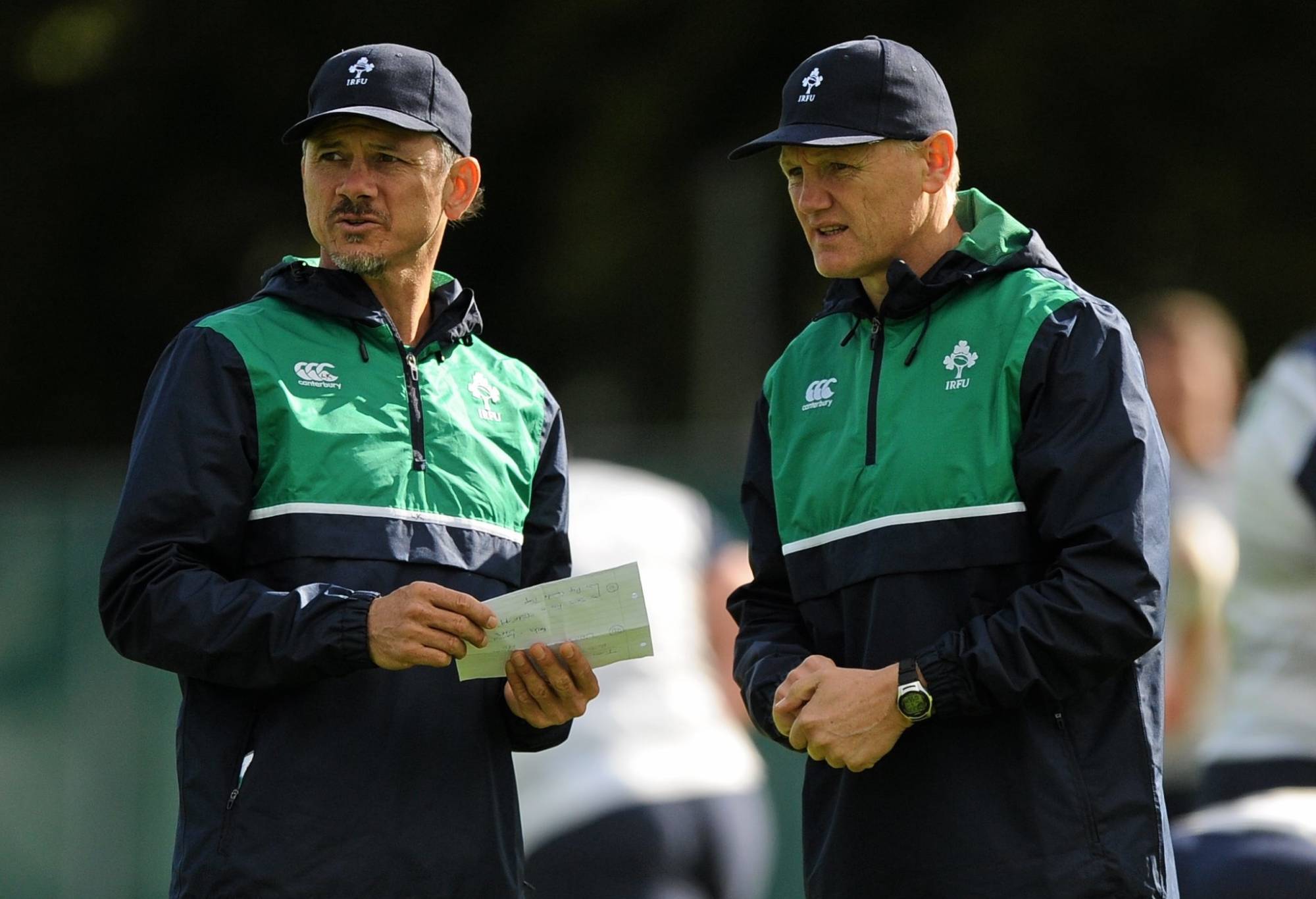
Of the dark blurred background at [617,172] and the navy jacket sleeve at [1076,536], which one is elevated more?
the dark blurred background at [617,172]

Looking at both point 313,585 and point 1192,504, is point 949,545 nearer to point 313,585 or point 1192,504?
point 313,585

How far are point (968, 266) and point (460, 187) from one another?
1.10m

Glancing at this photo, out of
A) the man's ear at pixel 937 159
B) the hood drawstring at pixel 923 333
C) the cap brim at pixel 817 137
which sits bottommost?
the hood drawstring at pixel 923 333

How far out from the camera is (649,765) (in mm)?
5883

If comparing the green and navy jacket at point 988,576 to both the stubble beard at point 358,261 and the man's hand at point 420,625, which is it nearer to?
the man's hand at point 420,625

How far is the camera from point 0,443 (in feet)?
40.3

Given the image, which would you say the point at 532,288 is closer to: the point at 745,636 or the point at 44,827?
the point at 44,827

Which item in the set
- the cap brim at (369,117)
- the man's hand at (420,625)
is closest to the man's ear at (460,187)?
the cap brim at (369,117)

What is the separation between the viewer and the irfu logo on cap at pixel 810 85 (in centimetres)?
407

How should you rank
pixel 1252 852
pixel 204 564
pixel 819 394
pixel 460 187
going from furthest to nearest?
pixel 1252 852 → pixel 460 187 → pixel 819 394 → pixel 204 564

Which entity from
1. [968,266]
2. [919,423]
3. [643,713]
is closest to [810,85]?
[968,266]

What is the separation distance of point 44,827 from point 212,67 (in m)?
4.29

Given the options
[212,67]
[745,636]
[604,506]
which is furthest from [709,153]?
[745,636]

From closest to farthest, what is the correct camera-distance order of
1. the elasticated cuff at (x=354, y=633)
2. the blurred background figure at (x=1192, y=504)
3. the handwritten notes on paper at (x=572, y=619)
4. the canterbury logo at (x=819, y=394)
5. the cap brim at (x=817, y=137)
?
the elasticated cuff at (x=354, y=633) < the handwritten notes on paper at (x=572, y=619) < the cap brim at (x=817, y=137) < the canterbury logo at (x=819, y=394) < the blurred background figure at (x=1192, y=504)
